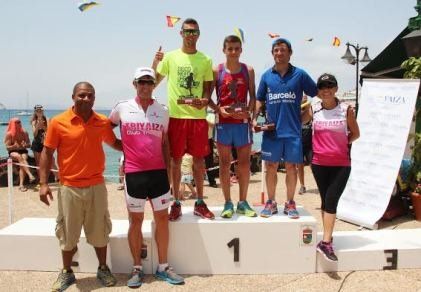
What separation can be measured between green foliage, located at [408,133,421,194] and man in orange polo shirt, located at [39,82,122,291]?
465 centimetres

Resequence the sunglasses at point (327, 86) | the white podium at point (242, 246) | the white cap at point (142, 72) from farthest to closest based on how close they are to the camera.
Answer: the white podium at point (242, 246), the sunglasses at point (327, 86), the white cap at point (142, 72)

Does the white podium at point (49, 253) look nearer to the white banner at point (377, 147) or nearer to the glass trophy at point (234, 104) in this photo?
the glass trophy at point (234, 104)

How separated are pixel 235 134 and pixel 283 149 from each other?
0.53m

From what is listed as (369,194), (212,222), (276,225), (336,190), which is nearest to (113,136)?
(212,222)

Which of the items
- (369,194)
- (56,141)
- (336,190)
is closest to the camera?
(56,141)

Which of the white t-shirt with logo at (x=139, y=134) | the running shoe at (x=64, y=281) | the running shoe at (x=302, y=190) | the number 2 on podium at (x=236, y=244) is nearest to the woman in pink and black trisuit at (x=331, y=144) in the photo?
the number 2 on podium at (x=236, y=244)

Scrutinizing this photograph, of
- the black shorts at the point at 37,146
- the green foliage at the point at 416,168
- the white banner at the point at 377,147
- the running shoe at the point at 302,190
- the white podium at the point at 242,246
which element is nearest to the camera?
the white podium at the point at 242,246

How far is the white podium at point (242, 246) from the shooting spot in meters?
4.08

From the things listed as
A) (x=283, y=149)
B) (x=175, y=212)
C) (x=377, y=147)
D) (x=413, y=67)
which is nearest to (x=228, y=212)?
(x=175, y=212)

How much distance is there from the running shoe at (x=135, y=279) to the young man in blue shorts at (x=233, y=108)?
3.28ft

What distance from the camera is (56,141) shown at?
11.8 feet

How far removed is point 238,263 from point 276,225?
0.54m

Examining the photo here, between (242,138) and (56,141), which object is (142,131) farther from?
(242,138)

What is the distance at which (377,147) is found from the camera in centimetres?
617
